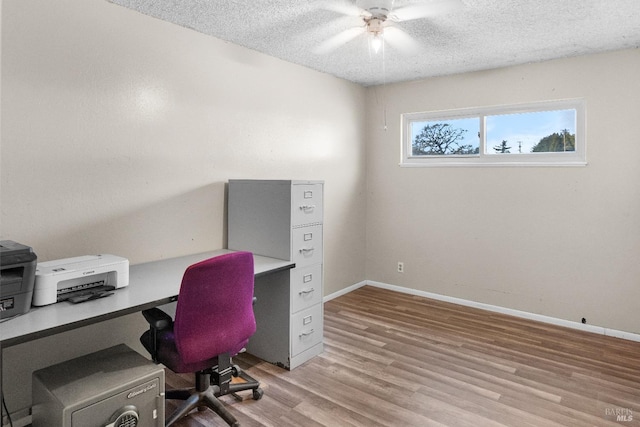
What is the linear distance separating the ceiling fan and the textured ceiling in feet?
0.04

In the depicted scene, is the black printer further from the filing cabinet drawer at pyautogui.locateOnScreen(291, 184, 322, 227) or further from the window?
the window

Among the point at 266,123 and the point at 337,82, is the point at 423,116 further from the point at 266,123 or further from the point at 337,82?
the point at 266,123

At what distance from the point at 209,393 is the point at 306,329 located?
85 cm

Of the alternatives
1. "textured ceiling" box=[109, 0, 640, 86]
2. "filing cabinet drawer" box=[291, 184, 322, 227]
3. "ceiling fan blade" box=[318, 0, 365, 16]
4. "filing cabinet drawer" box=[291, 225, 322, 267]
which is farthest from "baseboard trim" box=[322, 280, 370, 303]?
"ceiling fan blade" box=[318, 0, 365, 16]

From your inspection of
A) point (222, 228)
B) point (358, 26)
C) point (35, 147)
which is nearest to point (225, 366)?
point (222, 228)

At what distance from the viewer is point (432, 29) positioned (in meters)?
2.69

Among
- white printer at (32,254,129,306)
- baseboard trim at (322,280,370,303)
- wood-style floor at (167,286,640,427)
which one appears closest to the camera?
white printer at (32,254,129,306)

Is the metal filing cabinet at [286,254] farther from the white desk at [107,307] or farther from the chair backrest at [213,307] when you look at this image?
the chair backrest at [213,307]

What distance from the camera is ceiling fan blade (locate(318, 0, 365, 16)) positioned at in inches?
90.0

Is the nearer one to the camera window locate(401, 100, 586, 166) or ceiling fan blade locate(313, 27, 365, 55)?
ceiling fan blade locate(313, 27, 365, 55)

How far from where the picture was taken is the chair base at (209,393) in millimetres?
1988

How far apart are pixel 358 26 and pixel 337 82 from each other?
1.41m

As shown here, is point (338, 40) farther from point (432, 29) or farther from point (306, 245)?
point (306, 245)

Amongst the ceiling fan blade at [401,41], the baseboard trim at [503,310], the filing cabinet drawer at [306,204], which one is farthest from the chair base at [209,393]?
the ceiling fan blade at [401,41]
